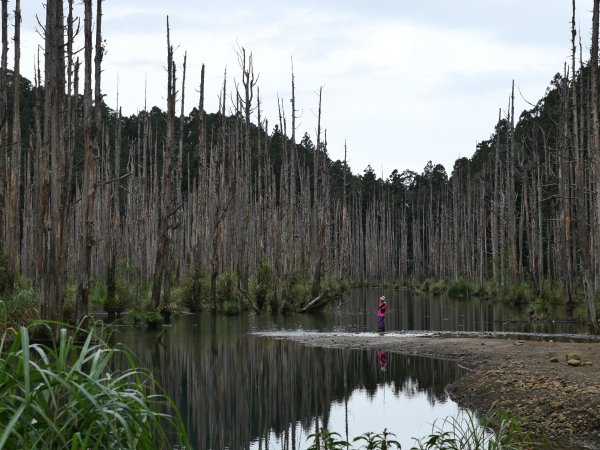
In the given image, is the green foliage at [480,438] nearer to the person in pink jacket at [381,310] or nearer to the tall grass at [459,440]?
the tall grass at [459,440]

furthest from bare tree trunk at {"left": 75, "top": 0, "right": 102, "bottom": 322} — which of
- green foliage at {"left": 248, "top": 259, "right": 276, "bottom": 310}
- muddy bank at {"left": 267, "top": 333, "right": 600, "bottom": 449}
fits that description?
green foliage at {"left": 248, "top": 259, "right": 276, "bottom": 310}

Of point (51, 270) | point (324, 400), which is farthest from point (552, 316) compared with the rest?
point (51, 270)

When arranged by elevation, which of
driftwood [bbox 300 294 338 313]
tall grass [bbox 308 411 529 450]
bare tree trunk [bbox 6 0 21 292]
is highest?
bare tree trunk [bbox 6 0 21 292]

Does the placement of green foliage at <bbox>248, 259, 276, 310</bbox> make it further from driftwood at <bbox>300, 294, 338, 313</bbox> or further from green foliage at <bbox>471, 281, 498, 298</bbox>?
green foliage at <bbox>471, 281, 498, 298</bbox>

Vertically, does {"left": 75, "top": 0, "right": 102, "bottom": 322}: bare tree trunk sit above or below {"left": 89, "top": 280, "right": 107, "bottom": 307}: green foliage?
above

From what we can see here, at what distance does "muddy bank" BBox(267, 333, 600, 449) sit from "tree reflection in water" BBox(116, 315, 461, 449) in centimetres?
68

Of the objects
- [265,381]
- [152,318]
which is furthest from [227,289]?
[265,381]

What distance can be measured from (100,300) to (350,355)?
12936 millimetres

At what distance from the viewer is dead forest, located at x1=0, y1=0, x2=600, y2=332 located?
53.8ft

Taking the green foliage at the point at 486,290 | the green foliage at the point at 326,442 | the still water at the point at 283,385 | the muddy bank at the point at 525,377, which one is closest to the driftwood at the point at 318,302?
the still water at the point at 283,385

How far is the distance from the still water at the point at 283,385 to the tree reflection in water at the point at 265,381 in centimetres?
2

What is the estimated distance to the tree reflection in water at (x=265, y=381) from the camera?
961 cm

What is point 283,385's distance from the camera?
508 inches

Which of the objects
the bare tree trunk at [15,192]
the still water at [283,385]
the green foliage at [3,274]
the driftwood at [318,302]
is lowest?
the still water at [283,385]
